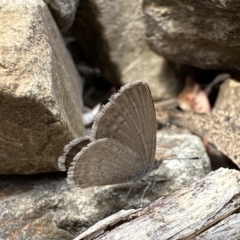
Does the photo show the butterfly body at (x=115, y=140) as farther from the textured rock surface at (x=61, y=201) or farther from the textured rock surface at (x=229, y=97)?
the textured rock surface at (x=229, y=97)

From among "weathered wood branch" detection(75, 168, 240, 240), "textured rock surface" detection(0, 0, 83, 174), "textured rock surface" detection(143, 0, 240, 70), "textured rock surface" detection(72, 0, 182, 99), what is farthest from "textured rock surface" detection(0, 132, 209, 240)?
"textured rock surface" detection(72, 0, 182, 99)

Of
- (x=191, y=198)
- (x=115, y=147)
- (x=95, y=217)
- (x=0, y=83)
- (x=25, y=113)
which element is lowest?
(x=95, y=217)

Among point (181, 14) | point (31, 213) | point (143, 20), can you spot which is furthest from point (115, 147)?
point (143, 20)

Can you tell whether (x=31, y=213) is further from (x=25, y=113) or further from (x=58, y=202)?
(x=25, y=113)

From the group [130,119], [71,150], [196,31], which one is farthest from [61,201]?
[196,31]

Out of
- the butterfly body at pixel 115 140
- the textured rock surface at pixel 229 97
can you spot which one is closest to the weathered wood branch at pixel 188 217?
the butterfly body at pixel 115 140
